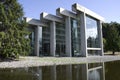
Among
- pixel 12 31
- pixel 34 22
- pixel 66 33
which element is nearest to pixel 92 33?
pixel 66 33

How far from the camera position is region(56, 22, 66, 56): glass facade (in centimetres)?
5347

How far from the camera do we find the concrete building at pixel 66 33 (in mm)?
49625

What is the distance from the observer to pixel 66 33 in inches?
1991

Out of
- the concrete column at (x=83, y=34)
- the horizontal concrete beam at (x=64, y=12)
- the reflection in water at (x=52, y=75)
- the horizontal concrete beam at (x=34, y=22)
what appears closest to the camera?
the reflection in water at (x=52, y=75)

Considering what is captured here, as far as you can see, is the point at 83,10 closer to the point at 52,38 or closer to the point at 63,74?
the point at 52,38

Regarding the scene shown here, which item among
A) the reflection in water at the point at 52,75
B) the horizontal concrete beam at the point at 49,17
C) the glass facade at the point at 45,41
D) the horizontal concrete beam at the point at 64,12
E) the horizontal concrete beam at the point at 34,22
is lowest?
the reflection in water at the point at 52,75

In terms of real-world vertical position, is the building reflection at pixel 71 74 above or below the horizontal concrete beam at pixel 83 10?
below

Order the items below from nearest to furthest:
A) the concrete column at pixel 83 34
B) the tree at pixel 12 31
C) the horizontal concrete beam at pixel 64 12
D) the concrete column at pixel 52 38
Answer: the tree at pixel 12 31 → the horizontal concrete beam at pixel 64 12 → the concrete column at pixel 83 34 → the concrete column at pixel 52 38

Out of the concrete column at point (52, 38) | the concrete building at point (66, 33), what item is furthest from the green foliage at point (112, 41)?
the concrete column at point (52, 38)

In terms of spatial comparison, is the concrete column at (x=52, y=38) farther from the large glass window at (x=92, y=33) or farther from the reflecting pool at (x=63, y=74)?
the reflecting pool at (x=63, y=74)

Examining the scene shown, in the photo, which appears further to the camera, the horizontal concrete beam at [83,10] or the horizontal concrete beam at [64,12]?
the horizontal concrete beam at [64,12]

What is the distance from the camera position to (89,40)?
52844 millimetres

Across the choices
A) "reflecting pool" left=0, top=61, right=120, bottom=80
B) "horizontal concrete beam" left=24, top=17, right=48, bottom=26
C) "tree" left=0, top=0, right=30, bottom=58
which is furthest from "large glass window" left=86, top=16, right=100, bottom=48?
"reflecting pool" left=0, top=61, right=120, bottom=80

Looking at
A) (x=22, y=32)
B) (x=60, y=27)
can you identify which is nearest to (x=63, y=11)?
(x=60, y=27)
